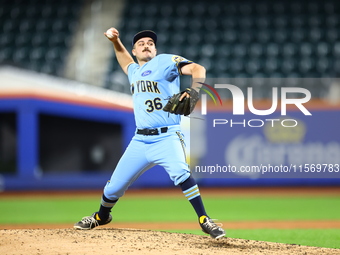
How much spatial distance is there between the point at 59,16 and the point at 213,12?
180 inches

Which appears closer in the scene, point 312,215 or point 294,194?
point 312,215

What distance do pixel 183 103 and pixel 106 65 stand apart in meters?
10.5

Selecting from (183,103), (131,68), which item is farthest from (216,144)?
(183,103)

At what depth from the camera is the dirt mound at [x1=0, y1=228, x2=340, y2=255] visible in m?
3.75

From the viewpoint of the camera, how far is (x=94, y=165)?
1270cm

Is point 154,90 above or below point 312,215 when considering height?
above

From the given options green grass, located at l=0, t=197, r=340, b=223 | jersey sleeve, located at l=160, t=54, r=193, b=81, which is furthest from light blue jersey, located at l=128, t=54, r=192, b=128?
green grass, located at l=0, t=197, r=340, b=223

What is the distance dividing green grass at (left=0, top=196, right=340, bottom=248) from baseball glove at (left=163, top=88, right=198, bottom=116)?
1.97 m

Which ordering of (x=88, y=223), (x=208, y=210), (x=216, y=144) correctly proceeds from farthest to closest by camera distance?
1. (x=216, y=144)
2. (x=208, y=210)
3. (x=88, y=223)

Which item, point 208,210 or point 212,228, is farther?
point 208,210

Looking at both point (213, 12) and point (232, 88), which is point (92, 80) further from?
point (213, 12)

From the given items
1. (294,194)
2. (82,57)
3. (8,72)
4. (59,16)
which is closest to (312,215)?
(294,194)

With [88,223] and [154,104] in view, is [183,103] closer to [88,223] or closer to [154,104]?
[154,104]

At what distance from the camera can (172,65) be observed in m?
4.12
